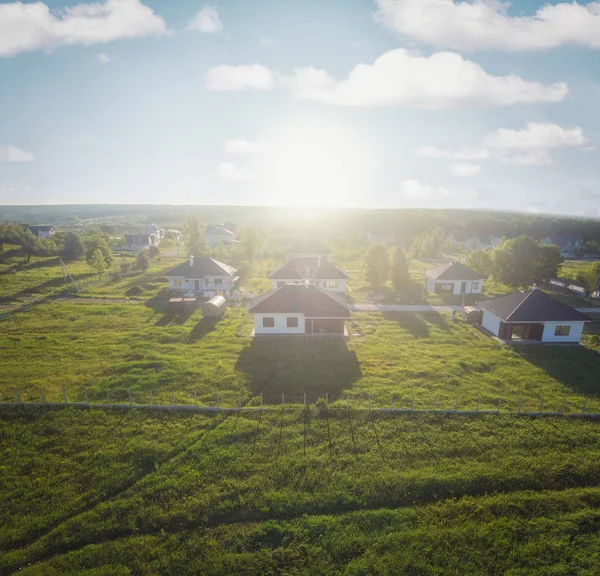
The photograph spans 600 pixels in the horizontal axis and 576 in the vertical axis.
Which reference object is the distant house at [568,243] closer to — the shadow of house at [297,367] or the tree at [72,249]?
the shadow of house at [297,367]

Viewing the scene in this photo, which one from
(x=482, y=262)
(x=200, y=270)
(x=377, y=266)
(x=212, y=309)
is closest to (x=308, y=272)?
(x=377, y=266)

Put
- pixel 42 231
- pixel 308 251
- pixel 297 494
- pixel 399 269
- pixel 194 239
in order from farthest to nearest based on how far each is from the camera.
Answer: pixel 42 231 < pixel 194 239 < pixel 308 251 < pixel 399 269 < pixel 297 494

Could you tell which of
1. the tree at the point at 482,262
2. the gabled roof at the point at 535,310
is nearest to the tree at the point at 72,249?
the tree at the point at 482,262

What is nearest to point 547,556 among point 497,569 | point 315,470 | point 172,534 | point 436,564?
→ point 497,569

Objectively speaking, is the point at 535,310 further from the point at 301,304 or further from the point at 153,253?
the point at 153,253

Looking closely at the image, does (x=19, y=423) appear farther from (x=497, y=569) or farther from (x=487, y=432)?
(x=487, y=432)

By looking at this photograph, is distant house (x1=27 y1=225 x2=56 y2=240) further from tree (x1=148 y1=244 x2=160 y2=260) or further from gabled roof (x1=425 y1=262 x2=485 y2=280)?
gabled roof (x1=425 y1=262 x2=485 y2=280)

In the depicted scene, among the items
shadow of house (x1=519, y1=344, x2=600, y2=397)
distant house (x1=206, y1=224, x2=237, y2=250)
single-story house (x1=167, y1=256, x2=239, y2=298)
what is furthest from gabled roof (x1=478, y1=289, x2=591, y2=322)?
distant house (x1=206, y1=224, x2=237, y2=250)
